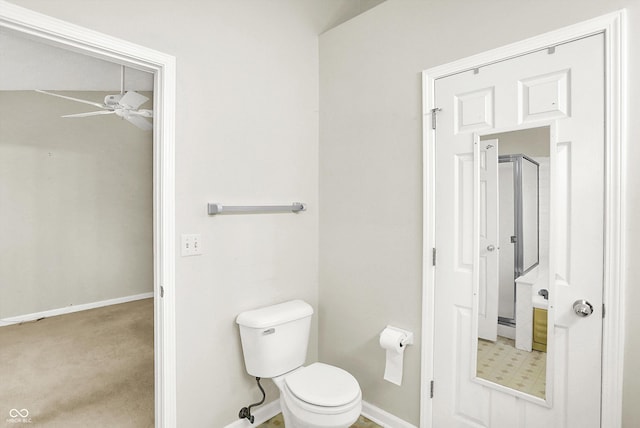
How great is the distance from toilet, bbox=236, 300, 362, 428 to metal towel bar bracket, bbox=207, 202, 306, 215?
0.58 m

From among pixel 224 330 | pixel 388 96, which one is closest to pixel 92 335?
pixel 224 330

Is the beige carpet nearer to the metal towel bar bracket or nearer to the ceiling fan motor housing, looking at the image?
the metal towel bar bracket

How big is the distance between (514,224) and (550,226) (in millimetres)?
144

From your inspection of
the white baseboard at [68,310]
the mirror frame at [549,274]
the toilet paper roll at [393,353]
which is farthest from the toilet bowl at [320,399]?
the white baseboard at [68,310]

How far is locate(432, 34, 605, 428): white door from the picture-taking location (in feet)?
4.44

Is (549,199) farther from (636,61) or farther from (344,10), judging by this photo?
(344,10)

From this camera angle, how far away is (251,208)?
1.98 m

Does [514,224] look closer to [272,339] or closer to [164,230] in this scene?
[272,339]

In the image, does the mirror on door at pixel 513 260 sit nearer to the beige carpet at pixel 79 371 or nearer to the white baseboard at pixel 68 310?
the beige carpet at pixel 79 371

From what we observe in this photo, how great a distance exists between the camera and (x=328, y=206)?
231cm

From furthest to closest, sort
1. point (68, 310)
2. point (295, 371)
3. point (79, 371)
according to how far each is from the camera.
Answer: point (68, 310) → point (79, 371) → point (295, 371)

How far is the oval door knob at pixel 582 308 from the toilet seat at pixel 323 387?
101 centimetres

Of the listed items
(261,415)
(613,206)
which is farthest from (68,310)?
(613,206)

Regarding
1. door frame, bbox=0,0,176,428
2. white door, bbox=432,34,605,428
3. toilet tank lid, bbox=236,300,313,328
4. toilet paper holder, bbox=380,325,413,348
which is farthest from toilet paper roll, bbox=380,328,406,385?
door frame, bbox=0,0,176,428
